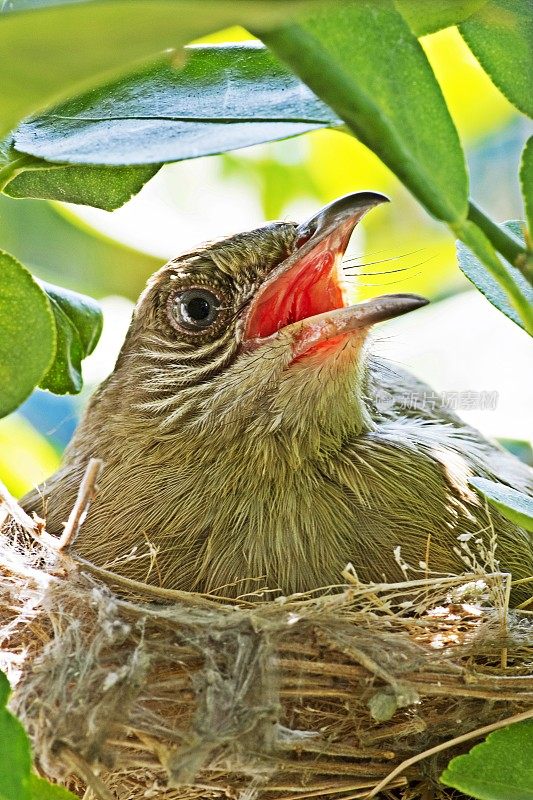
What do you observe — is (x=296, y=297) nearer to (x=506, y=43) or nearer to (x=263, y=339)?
(x=263, y=339)

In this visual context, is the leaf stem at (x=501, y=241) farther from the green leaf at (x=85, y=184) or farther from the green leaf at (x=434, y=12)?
the green leaf at (x=85, y=184)

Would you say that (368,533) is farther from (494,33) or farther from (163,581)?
(494,33)

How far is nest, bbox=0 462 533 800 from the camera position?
1174mm

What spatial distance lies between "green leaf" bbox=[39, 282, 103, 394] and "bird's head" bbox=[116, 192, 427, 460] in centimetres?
36

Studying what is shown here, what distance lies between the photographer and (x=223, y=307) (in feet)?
6.10

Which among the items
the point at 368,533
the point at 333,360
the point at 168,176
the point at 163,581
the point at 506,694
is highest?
the point at 168,176

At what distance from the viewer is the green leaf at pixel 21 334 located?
81 cm

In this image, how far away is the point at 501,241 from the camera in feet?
2.46

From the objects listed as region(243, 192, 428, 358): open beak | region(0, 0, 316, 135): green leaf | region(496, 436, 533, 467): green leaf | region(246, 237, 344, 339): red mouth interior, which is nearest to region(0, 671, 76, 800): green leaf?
region(0, 0, 316, 135): green leaf

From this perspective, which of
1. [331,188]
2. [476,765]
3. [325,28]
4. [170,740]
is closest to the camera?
[325,28]

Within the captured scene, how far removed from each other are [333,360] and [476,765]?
2.91ft

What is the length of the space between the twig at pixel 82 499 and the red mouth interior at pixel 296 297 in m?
0.49

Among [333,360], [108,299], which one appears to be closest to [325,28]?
[333,360]

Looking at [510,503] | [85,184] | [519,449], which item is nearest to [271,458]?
[85,184]
